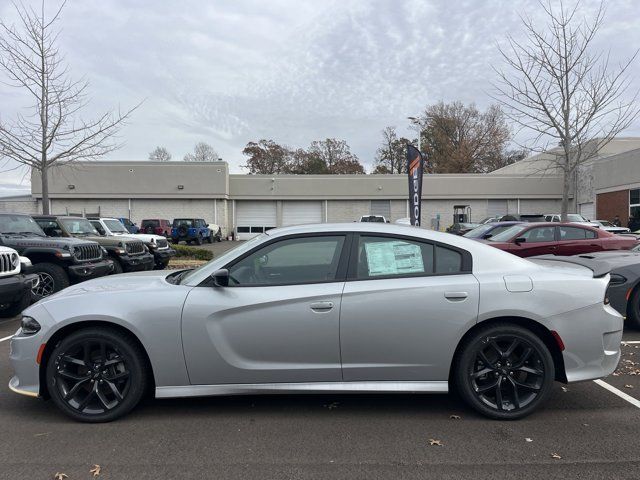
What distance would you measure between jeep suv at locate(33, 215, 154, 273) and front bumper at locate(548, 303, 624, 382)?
1005cm

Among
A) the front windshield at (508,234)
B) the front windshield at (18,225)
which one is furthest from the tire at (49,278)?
the front windshield at (508,234)

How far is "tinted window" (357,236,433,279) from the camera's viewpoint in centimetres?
381

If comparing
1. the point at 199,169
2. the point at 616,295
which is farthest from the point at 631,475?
the point at 199,169

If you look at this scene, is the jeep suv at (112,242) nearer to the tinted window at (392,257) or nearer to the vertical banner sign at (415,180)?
the vertical banner sign at (415,180)

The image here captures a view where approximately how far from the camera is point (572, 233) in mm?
11305

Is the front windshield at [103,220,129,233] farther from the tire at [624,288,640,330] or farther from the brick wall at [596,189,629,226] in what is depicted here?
the brick wall at [596,189,629,226]

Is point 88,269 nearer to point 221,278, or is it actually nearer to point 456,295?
point 221,278

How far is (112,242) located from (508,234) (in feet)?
32.1

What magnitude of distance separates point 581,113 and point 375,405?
15272mm

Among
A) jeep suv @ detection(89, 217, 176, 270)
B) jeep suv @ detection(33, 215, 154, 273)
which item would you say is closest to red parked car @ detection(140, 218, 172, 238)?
jeep suv @ detection(89, 217, 176, 270)

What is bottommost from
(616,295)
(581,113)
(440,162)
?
(616,295)

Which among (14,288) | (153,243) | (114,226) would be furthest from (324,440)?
(114,226)

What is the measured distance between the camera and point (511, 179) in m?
37.6

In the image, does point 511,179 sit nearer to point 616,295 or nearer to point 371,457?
point 616,295
